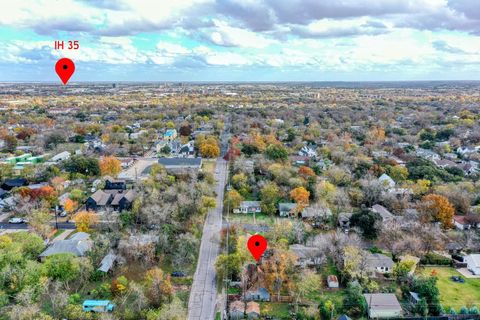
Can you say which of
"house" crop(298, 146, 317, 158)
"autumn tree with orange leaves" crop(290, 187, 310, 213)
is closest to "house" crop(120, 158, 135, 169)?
"house" crop(298, 146, 317, 158)

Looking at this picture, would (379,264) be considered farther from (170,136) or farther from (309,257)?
(170,136)

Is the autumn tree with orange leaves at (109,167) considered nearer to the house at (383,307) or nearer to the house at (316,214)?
the house at (316,214)

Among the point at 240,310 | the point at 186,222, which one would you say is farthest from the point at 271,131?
the point at 240,310

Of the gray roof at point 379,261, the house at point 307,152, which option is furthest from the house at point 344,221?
the house at point 307,152

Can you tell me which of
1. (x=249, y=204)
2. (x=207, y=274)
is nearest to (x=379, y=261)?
(x=207, y=274)

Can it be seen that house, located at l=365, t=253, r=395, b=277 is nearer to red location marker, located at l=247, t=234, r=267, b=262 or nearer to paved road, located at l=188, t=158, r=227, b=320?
red location marker, located at l=247, t=234, r=267, b=262

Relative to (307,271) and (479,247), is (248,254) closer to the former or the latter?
(307,271)

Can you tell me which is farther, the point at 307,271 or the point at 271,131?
the point at 271,131

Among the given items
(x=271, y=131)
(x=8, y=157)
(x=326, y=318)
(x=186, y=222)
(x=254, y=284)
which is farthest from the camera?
(x=271, y=131)

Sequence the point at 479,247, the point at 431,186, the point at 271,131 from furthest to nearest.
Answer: the point at 271,131
the point at 431,186
the point at 479,247
